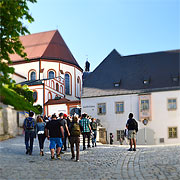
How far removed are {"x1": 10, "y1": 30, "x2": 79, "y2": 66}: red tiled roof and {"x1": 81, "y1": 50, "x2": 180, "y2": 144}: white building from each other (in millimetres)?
15214

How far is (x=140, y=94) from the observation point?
35.9 meters

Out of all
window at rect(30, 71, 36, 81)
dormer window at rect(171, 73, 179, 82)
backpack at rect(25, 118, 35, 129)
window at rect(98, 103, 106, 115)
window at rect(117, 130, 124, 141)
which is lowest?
window at rect(117, 130, 124, 141)

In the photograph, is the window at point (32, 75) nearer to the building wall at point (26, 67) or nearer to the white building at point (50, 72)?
the white building at point (50, 72)

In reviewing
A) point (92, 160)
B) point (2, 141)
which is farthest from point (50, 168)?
point (2, 141)

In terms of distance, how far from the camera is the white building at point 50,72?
149 feet

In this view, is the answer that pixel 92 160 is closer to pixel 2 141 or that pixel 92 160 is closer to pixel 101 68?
pixel 2 141

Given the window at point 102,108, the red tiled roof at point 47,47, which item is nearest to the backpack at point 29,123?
the window at point 102,108

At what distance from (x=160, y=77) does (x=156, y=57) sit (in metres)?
3.10

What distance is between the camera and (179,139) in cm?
3403

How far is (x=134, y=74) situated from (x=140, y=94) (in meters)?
2.96

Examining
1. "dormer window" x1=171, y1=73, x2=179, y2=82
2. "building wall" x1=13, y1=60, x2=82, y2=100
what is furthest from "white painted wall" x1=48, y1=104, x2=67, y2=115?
"dormer window" x1=171, y1=73, x2=179, y2=82

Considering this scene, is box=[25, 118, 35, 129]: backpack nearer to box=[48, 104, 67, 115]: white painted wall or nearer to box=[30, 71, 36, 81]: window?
box=[48, 104, 67, 115]: white painted wall

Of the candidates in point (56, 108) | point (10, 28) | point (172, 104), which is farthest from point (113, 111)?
point (10, 28)

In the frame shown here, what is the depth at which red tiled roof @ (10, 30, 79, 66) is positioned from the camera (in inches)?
2076
